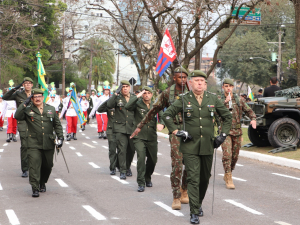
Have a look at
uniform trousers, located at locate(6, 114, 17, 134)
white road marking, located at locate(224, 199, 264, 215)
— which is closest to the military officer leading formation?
white road marking, located at locate(224, 199, 264, 215)

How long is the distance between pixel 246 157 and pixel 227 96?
5087 millimetres

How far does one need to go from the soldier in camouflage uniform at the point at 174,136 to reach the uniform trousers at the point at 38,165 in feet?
6.19

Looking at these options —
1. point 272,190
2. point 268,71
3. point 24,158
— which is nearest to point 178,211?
point 272,190

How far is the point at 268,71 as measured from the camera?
57875 mm

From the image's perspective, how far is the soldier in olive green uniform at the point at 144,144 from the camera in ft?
29.3

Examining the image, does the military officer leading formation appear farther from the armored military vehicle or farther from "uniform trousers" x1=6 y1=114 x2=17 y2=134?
"uniform trousers" x1=6 y1=114 x2=17 y2=134

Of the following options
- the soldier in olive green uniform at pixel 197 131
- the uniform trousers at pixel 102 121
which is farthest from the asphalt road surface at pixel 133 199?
the uniform trousers at pixel 102 121

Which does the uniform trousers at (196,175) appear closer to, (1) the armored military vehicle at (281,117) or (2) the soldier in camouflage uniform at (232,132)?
(2) the soldier in camouflage uniform at (232,132)

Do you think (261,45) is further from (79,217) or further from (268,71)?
(79,217)

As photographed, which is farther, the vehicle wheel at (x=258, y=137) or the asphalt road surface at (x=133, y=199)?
the vehicle wheel at (x=258, y=137)

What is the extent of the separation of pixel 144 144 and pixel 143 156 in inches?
9.9

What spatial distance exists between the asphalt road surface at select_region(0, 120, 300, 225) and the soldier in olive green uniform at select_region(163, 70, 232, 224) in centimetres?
54

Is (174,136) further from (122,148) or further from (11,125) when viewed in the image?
(11,125)

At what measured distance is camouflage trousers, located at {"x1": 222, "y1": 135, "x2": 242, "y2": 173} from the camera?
940cm
